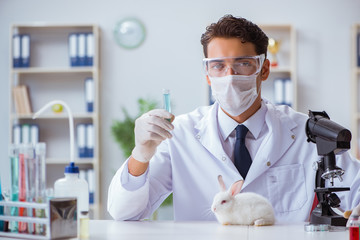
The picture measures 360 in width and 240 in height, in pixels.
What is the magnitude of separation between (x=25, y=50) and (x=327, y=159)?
13.7 ft

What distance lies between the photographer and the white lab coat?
2004 mm

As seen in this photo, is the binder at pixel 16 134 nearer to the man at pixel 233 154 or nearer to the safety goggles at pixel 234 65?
the man at pixel 233 154

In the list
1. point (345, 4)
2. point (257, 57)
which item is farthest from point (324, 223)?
point (345, 4)

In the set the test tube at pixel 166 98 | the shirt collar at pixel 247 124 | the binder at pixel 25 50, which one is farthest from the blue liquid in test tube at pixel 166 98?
the binder at pixel 25 50

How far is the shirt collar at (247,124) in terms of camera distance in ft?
6.91

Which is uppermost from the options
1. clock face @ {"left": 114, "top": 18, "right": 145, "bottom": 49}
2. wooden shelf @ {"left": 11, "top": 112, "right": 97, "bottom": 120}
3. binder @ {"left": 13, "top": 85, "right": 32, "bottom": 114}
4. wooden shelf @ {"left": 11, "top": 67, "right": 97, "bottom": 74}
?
clock face @ {"left": 114, "top": 18, "right": 145, "bottom": 49}

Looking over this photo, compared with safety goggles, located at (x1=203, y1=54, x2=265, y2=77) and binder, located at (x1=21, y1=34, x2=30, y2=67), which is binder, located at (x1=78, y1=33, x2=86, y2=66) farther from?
safety goggles, located at (x1=203, y1=54, x2=265, y2=77)

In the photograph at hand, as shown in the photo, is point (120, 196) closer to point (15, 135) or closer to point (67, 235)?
point (67, 235)

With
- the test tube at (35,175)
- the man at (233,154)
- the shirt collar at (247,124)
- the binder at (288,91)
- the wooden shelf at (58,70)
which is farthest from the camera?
the wooden shelf at (58,70)

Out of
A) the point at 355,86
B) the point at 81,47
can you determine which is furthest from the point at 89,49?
the point at 355,86

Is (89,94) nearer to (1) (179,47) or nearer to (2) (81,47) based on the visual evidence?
(2) (81,47)

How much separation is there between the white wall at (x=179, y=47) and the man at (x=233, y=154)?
10.3ft

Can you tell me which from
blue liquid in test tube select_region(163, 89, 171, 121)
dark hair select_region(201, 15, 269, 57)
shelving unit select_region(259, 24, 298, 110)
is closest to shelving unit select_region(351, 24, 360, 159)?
shelving unit select_region(259, 24, 298, 110)

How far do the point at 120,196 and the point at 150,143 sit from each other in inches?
9.3
